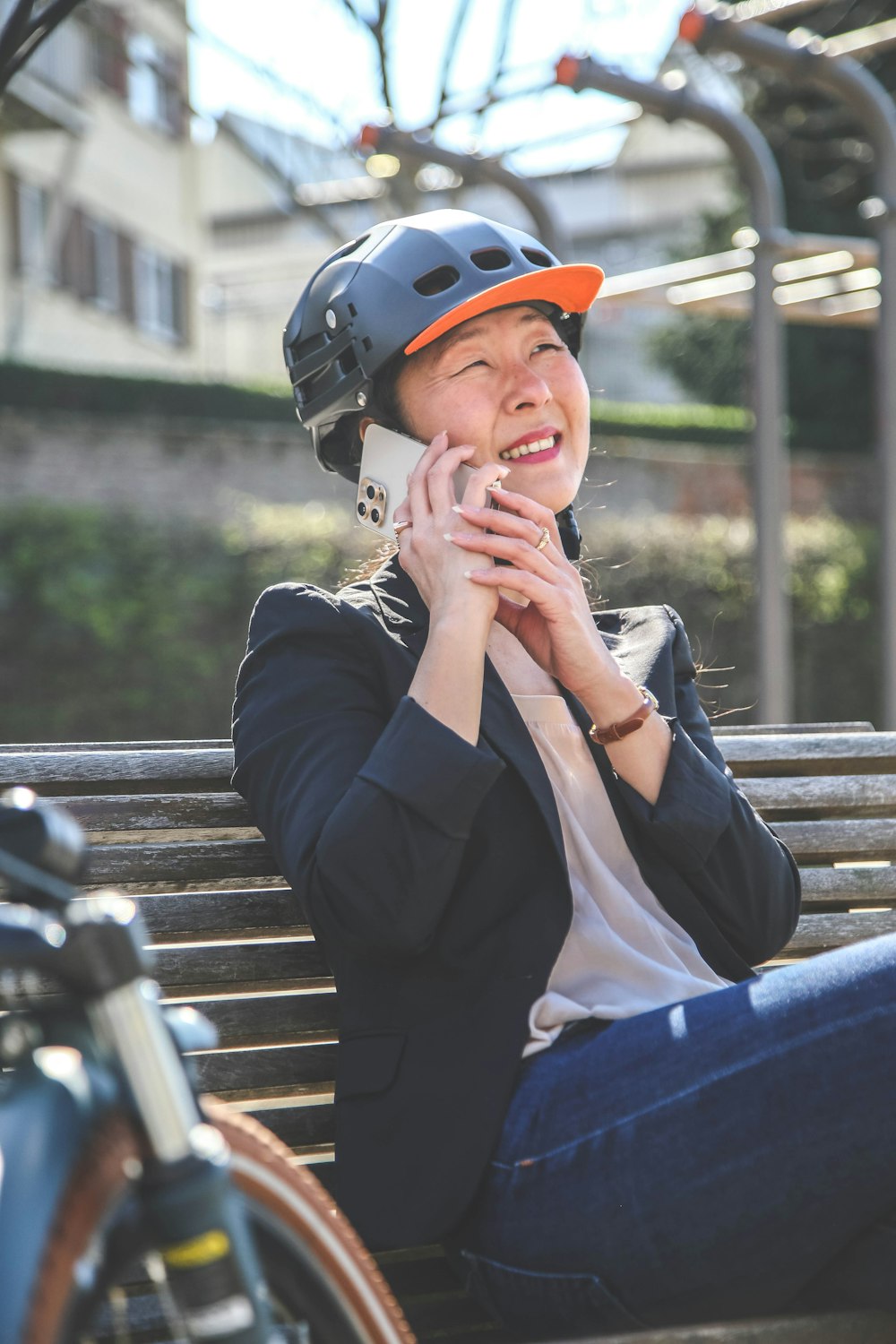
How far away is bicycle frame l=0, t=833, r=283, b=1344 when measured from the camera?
4.10 feet

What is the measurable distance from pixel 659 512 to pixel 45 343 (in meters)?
9.02

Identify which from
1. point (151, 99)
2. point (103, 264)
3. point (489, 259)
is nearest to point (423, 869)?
point (489, 259)

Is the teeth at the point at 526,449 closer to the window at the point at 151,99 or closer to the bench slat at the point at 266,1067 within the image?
the bench slat at the point at 266,1067

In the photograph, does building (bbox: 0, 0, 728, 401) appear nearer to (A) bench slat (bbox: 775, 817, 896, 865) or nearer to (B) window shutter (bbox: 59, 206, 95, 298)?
(B) window shutter (bbox: 59, 206, 95, 298)

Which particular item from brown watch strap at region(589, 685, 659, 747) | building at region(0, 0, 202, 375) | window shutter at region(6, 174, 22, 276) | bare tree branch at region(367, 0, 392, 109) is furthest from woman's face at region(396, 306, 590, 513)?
window shutter at region(6, 174, 22, 276)

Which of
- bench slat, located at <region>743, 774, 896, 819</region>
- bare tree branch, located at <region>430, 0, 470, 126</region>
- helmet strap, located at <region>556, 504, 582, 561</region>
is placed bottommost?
bench slat, located at <region>743, 774, 896, 819</region>

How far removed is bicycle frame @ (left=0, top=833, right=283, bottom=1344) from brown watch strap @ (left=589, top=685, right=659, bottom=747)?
1.20m

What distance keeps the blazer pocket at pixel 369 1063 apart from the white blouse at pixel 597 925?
18 cm

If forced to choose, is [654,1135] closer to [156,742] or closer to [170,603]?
[156,742]

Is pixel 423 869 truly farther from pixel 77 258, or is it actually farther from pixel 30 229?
pixel 77 258

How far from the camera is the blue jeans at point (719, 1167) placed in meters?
1.91

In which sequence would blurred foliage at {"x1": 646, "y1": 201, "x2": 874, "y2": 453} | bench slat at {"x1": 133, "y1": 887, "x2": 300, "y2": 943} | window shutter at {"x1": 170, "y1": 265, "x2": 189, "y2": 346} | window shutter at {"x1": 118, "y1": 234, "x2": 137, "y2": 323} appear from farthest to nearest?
window shutter at {"x1": 170, "y1": 265, "x2": 189, "y2": 346}, window shutter at {"x1": 118, "y1": 234, "x2": 137, "y2": 323}, blurred foliage at {"x1": 646, "y1": 201, "x2": 874, "y2": 453}, bench slat at {"x1": 133, "y1": 887, "x2": 300, "y2": 943}

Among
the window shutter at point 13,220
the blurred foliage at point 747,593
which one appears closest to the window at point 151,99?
the window shutter at point 13,220

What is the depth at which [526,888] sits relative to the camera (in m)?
2.28
